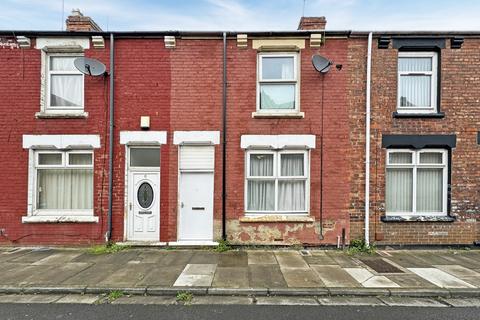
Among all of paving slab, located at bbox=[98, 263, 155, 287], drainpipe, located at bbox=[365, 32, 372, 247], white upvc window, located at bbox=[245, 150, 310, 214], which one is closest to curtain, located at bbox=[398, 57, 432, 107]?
drainpipe, located at bbox=[365, 32, 372, 247]

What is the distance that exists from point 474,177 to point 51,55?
43.0 ft

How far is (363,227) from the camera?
8.60 meters

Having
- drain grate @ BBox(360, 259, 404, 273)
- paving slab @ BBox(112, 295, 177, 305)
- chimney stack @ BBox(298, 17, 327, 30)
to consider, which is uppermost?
chimney stack @ BBox(298, 17, 327, 30)

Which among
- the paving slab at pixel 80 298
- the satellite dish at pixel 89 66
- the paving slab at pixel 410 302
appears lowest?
the paving slab at pixel 80 298

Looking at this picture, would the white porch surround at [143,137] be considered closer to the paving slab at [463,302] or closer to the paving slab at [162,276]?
the paving slab at [162,276]

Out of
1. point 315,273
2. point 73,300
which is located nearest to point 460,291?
point 315,273

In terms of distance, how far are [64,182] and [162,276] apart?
4.88 meters

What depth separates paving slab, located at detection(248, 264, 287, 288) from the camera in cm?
584

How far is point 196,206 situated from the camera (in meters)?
8.78

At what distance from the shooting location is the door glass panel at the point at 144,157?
8.86 m

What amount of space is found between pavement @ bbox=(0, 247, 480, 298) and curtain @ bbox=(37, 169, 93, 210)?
1316 mm

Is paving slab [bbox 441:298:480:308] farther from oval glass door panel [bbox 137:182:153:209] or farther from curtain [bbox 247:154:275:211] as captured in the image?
oval glass door panel [bbox 137:182:153:209]

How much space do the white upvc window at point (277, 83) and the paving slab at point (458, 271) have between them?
5532mm

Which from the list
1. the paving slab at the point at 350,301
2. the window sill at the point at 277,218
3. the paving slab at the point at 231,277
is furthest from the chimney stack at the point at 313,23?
the paving slab at the point at 350,301
